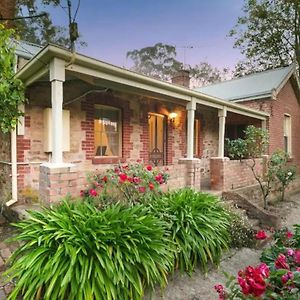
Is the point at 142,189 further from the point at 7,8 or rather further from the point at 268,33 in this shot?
the point at 268,33

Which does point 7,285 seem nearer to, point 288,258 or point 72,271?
point 72,271

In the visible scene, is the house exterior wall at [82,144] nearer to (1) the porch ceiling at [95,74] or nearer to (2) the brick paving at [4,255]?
(2) the brick paving at [4,255]

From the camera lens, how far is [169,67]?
92.2ft

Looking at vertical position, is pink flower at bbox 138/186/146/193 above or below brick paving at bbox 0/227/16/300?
above

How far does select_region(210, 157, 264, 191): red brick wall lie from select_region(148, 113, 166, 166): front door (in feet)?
6.11

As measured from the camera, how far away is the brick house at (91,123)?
3.99 metres

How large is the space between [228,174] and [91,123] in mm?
3943

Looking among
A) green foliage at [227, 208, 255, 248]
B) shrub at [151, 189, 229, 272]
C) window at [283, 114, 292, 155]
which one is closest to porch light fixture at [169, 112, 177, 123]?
green foliage at [227, 208, 255, 248]

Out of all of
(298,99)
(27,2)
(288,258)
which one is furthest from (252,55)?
(288,258)

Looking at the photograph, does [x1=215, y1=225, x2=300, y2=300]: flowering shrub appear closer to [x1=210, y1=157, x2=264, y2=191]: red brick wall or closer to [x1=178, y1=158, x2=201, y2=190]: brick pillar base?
[x1=178, y1=158, x2=201, y2=190]: brick pillar base

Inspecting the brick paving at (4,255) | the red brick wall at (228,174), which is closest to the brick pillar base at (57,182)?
the brick paving at (4,255)

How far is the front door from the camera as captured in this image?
824 centimetres

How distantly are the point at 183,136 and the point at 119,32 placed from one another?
657 centimetres

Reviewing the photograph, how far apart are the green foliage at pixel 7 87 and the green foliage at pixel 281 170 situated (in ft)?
23.6
